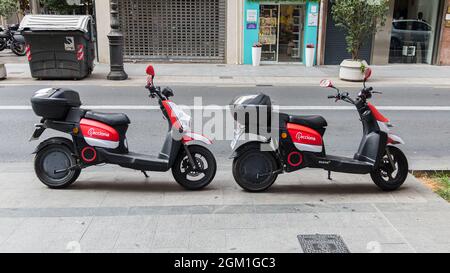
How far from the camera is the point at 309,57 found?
59.0 ft

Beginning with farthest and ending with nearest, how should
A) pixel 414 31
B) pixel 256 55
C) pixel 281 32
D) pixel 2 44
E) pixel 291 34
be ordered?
pixel 2 44, pixel 414 31, pixel 291 34, pixel 281 32, pixel 256 55

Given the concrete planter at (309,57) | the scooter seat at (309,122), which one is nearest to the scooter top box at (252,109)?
the scooter seat at (309,122)

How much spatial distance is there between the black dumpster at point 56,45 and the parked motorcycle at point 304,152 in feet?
33.7

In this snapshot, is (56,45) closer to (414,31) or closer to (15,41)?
(15,41)

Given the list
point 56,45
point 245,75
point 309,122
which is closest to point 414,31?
point 245,75

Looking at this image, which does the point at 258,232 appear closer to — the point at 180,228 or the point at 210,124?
the point at 180,228

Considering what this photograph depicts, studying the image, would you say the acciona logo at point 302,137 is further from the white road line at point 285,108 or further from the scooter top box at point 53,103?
the white road line at point 285,108

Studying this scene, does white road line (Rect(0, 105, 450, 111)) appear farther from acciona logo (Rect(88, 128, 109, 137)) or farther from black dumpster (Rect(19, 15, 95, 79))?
acciona logo (Rect(88, 128, 109, 137))

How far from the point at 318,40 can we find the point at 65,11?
42.6ft

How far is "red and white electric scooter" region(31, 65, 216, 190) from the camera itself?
503cm

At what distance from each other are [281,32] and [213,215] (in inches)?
596

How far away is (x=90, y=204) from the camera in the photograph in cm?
480

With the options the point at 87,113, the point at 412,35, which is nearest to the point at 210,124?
the point at 87,113

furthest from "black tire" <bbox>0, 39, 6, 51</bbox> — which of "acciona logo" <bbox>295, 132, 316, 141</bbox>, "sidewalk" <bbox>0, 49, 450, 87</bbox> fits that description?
"acciona logo" <bbox>295, 132, 316, 141</bbox>
